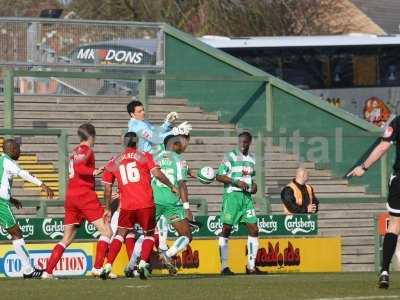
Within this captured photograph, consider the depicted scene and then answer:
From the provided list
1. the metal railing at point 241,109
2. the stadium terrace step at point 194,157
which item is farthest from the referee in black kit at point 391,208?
the metal railing at point 241,109

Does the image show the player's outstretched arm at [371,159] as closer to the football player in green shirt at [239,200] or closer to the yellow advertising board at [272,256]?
the football player in green shirt at [239,200]

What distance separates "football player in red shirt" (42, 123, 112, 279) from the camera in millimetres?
17516

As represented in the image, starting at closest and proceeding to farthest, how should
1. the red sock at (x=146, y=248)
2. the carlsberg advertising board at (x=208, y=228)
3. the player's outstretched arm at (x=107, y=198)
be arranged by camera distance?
the red sock at (x=146, y=248) → the player's outstretched arm at (x=107, y=198) → the carlsberg advertising board at (x=208, y=228)

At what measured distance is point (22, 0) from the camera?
49.0 m

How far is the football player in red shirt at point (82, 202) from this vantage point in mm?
17516

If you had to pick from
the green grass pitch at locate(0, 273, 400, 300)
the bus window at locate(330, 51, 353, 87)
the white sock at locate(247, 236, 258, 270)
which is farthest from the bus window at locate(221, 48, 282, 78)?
the green grass pitch at locate(0, 273, 400, 300)

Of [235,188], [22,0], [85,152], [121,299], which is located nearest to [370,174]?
[235,188]

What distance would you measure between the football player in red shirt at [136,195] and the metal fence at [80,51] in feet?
30.8

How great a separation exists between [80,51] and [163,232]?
863 centimetres

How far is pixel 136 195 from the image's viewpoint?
16969 mm

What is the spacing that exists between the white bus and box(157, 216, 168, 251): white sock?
16024 mm

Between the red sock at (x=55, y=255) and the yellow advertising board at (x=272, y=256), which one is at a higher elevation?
the red sock at (x=55, y=255)

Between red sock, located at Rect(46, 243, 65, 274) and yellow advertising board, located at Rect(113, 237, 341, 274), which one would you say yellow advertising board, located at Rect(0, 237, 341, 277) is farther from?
red sock, located at Rect(46, 243, 65, 274)

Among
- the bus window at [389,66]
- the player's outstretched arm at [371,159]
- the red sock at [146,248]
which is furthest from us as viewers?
the bus window at [389,66]
